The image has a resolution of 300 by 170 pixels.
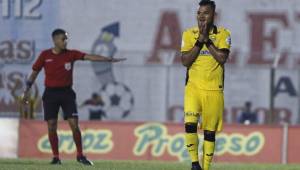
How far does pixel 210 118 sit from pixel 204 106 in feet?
0.47

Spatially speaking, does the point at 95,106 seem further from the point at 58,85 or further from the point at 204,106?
the point at 204,106

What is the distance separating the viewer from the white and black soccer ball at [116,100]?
2481 centimetres

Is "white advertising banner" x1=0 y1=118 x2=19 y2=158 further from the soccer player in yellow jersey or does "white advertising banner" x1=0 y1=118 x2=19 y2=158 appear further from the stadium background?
the soccer player in yellow jersey

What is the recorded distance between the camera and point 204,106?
11.0 m

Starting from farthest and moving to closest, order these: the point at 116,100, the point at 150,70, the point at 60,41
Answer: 1. the point at 116,100
2. the point at 150,70
3. the point at 60,41

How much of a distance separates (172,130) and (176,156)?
0.53 metres

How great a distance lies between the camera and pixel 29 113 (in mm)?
22250

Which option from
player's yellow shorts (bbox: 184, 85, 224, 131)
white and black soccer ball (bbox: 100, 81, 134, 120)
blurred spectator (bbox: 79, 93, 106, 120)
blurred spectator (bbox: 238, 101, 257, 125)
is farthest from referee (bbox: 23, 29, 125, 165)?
white and black soccer ball (bbox: 100, 81, 134, 120)

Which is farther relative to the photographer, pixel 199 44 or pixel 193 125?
pixel 193 125

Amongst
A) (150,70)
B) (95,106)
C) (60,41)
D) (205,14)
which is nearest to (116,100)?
(95,106)

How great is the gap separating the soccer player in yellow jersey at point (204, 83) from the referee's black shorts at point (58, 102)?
3635 mm

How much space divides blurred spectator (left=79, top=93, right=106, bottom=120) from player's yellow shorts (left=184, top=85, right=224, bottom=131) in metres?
13.1

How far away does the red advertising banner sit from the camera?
64.4 feet

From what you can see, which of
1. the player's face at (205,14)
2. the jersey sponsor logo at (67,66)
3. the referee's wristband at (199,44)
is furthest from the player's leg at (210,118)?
the jersey sponsor logo at (67,66)
